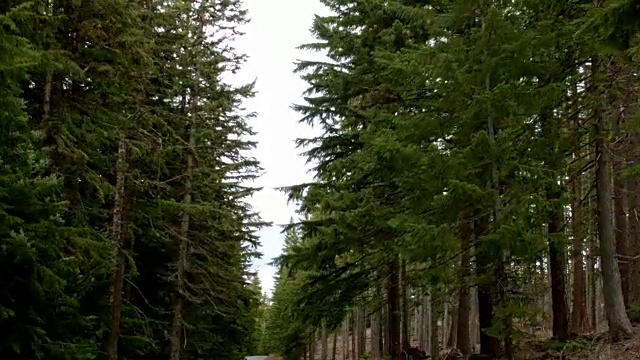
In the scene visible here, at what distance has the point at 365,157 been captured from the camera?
13.1 m

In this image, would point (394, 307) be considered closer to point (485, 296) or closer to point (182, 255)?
point (485, 296)

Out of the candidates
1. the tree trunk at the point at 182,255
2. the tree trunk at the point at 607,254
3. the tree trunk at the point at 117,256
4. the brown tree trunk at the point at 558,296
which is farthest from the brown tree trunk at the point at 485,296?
the tree trunk at the point at 182,255

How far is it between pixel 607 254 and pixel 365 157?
568 centimetres

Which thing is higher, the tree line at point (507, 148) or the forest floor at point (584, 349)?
the tree line at point (507, 148)

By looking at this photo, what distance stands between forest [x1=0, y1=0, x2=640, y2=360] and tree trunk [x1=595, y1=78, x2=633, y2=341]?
1.3 inches

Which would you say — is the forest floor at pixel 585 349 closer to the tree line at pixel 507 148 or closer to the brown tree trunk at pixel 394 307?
the tree line at pixel 507 148

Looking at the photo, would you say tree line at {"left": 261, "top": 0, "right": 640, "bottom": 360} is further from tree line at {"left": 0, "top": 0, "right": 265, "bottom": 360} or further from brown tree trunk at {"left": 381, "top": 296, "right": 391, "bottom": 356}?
tree line at {"left": 0, "top": 0, "right": 265, "bottom": 360}

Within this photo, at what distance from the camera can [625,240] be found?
44.0ft

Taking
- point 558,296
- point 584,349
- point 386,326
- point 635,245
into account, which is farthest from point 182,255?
point 635,245

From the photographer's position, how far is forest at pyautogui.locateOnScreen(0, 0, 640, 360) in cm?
766

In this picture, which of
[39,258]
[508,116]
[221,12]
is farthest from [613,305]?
[221,12]

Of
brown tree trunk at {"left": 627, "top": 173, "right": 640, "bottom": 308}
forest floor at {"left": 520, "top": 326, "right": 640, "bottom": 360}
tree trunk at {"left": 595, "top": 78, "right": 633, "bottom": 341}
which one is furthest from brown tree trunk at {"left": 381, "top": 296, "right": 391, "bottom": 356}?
tree trunk at {"left": 595, "top": 78, "right": 633, "bottom": 341}

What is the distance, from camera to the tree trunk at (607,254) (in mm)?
9336

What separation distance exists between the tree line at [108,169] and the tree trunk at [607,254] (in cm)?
852
